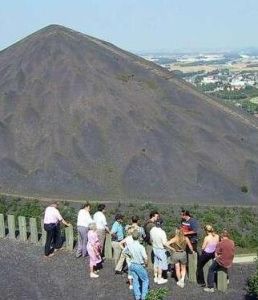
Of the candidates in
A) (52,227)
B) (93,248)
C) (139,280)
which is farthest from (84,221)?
(139,280)

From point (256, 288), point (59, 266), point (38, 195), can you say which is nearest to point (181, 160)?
point (38, 195)

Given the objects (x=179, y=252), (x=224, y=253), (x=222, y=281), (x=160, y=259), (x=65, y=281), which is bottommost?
(x=65, y=281)

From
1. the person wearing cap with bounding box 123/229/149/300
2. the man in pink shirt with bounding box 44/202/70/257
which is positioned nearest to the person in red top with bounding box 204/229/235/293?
the person wearing cap with bounding box 123/229/149/300

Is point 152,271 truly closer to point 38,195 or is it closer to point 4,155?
point 38,195

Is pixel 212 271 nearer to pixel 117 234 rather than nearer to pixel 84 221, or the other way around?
pixel 117 234

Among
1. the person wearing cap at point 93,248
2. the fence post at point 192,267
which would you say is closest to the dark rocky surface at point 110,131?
the person wearing cap at point 93,248

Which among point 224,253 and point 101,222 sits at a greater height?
point 101,222

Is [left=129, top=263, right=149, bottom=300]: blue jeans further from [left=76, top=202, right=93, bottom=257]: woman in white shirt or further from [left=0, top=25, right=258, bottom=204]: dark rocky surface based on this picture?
[left=0, top=25, right=258, bottom=204]: dark rocky surface
